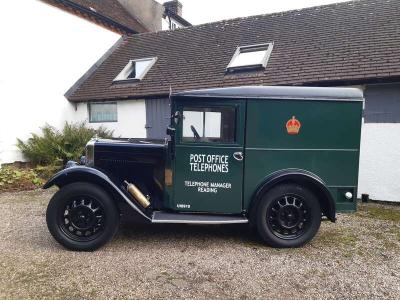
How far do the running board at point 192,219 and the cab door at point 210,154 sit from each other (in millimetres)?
109

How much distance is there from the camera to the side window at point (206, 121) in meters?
4.27

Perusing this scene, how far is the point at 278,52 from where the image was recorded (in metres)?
9.80

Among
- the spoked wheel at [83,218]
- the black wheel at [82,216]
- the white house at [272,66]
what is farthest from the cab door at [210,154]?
the white house at [272,66]

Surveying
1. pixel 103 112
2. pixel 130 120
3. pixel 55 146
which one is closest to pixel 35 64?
pixel 103 112

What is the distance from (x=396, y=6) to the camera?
9.49 metres

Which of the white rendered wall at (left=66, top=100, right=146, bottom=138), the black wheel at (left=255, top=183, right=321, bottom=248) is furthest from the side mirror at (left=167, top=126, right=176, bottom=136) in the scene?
the white rendered wall at (left=66, top=100, right=146, bottom=138)

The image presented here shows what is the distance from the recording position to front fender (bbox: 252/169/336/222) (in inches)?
165

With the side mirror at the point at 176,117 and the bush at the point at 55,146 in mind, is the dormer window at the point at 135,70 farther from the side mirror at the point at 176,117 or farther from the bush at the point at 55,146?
the side mirror at the point at 176,117

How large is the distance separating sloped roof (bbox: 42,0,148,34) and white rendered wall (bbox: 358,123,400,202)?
1190 cm

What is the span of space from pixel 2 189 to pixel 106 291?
6.73m

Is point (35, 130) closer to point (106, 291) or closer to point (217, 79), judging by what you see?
point (217, 79)

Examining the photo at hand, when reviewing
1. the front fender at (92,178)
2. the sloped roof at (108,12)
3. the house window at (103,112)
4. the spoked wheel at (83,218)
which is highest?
the sloped roof at (108,12)

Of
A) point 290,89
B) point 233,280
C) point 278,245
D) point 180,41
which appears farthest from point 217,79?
point 233,280

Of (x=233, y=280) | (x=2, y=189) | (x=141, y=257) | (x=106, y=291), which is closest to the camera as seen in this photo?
(x=106, y=291)
